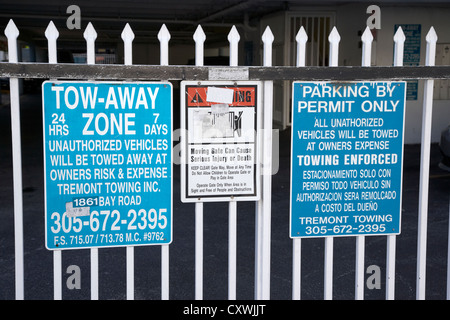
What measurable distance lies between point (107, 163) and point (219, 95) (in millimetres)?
661

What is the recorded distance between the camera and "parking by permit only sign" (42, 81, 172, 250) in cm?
259

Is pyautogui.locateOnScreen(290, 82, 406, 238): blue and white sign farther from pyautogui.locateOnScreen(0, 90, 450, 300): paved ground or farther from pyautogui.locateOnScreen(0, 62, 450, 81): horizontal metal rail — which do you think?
pyautogui.locateOnScreen(0, 90, 450, 300): paved ground

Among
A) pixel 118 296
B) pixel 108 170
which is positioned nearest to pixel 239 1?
pixel 118 296

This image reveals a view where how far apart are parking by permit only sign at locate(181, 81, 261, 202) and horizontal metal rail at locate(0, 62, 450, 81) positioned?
0.06 metres

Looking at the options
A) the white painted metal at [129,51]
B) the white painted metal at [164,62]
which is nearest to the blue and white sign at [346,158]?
the white painted metal at [164,62]

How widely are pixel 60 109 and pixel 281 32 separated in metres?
11.6

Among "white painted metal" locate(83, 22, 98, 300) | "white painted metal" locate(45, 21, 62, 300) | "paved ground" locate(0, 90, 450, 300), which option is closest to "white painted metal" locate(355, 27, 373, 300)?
"paved ground" locate(0, 90, 450, 300)

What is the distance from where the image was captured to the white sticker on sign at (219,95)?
8.81 feet

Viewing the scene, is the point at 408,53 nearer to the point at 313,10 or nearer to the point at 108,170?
the point at 313,10

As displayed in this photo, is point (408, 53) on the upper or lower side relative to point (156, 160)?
upper

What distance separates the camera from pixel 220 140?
2.77 meters

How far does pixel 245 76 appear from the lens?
268 cm

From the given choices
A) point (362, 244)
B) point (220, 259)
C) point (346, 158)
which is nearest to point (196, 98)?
point (346, 158)

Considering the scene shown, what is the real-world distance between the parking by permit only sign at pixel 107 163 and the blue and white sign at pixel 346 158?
0.71 m
